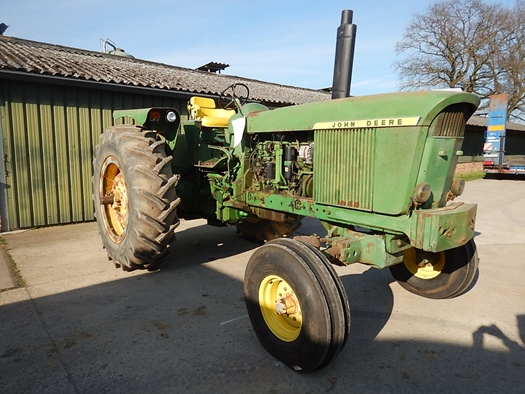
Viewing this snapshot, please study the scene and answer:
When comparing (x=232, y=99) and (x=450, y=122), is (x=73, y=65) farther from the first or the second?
(x=450, y=122)

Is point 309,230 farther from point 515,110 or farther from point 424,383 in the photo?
point 515,110

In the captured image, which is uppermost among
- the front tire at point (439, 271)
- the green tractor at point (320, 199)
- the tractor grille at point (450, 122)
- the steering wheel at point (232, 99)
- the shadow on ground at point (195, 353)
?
the steering wheel at point (232, 99)

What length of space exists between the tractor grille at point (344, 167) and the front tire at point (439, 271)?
105 centimetres

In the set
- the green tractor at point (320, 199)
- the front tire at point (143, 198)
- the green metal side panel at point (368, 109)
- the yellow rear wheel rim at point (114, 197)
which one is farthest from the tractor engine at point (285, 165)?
the yellow rear wheel rim at point (114, 197)

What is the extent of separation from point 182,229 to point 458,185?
440 cm

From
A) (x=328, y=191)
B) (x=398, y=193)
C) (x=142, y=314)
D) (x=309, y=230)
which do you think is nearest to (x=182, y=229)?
(x=309, y=230)

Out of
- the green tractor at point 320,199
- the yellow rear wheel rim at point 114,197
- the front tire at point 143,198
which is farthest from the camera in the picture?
the yellow rear wheel rim at point 114,197

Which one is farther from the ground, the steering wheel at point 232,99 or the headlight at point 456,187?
the steering wheel at point 232,99

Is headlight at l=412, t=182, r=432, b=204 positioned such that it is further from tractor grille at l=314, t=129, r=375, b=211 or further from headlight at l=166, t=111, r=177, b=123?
headlight at l=166, t=111, r=177, b=123

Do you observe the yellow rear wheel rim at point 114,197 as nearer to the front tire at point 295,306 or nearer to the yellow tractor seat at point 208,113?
the yellow tractor seat at point 208,113

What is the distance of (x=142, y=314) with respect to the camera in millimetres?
3117

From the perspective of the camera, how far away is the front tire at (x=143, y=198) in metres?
3.54


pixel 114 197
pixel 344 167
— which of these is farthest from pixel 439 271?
pixel 114 197

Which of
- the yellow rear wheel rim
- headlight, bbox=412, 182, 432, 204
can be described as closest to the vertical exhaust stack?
headlight, bbox=412, 182, 432, 204
